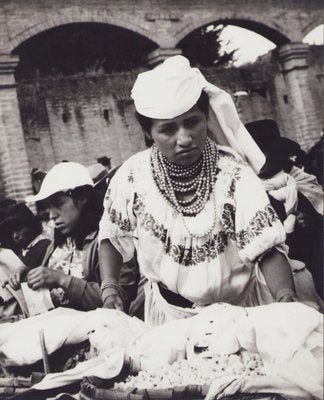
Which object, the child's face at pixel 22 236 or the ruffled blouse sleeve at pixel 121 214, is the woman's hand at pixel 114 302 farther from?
the child's face at pixel 22 236

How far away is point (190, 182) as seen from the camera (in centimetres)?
245

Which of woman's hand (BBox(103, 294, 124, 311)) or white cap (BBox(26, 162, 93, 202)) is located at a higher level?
white cap (BBox(26, 162, 93, 202))

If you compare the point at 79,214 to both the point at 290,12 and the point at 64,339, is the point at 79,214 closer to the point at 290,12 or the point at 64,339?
the point at 64,339

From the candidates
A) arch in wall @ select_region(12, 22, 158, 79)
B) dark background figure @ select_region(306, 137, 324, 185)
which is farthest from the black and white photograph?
arch in wall @ select_region(12, 22, 158, 79)

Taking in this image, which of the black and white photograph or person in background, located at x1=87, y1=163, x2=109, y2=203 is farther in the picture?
person in background, located at x1=87, y1=163, x2=109, y2=203

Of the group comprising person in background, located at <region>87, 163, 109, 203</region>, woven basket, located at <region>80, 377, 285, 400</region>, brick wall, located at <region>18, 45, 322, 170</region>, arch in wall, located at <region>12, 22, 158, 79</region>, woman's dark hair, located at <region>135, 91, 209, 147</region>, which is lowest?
woven basket, located at <region>80, 377, 285, 400</region>

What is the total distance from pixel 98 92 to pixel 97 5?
56.6 inches

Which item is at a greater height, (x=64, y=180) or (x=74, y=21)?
(x=74, y=21)

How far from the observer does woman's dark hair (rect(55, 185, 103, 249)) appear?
3.57 meters

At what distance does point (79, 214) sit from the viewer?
3.57m

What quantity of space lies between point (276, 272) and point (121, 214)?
2.40 feet

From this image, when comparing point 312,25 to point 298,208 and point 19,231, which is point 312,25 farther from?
point 19,231

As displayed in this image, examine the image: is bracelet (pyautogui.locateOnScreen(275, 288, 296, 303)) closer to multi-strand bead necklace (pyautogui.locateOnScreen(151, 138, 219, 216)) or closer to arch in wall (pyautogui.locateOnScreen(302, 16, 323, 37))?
multi-strand bead necklace (pyautogui.locateOnScreen(151, 138, 219, 216))

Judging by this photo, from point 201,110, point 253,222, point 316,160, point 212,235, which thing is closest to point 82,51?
point 316,160
